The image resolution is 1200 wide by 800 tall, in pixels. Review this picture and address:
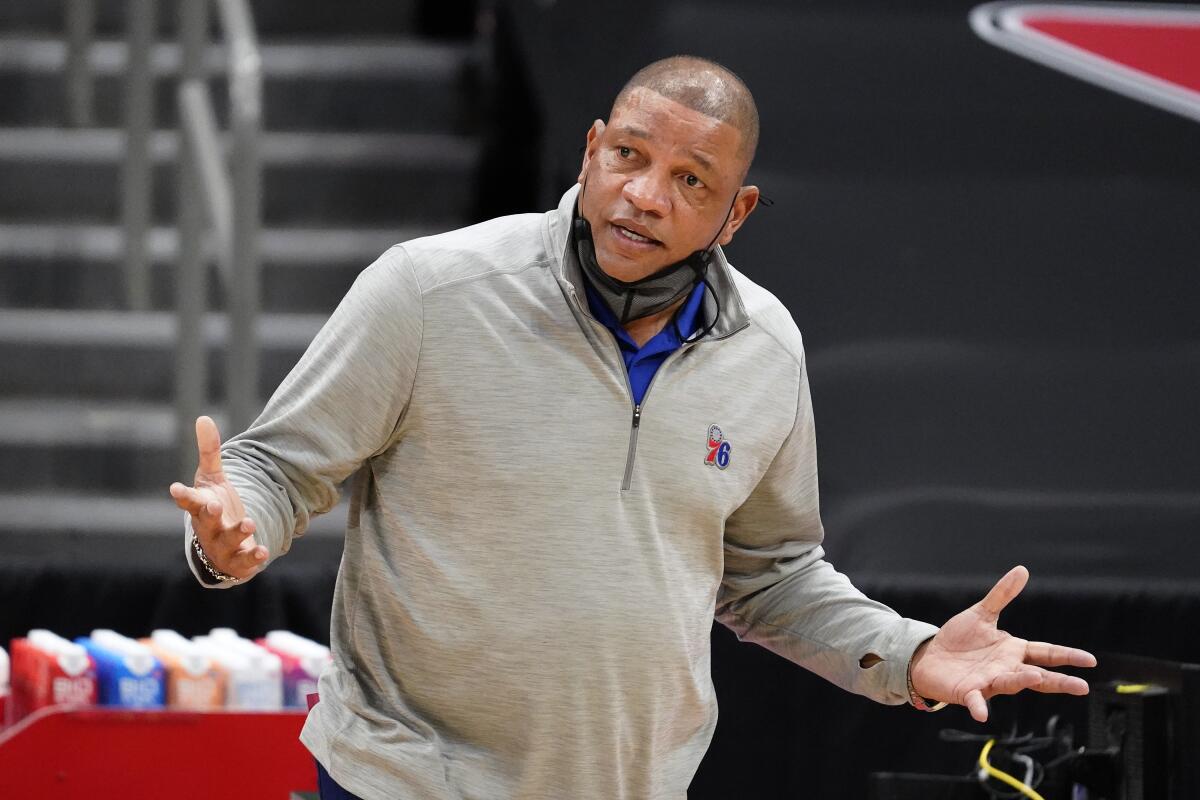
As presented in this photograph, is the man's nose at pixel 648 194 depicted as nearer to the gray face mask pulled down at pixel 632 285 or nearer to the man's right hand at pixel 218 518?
the gray face mask pulled down at pixel 632 285

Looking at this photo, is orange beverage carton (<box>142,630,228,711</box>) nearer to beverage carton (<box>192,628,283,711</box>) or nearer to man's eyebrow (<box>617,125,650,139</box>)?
beverage carton (<box>192,628,283,711</box>)

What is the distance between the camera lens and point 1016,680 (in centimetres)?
224

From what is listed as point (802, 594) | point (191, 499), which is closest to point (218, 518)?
point (191, 499)

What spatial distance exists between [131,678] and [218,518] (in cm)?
157

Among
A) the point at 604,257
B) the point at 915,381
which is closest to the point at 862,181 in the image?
the point at 915,381

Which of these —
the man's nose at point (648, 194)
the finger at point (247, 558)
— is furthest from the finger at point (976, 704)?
the finger at point (247, 558)

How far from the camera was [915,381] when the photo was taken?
4871 mm

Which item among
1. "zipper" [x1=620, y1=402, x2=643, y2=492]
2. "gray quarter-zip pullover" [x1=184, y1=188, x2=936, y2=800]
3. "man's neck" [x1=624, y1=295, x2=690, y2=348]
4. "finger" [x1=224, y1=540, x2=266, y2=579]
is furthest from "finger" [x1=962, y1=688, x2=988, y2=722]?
"finger" [x1=224, y1=540, x2=266, y2=579]

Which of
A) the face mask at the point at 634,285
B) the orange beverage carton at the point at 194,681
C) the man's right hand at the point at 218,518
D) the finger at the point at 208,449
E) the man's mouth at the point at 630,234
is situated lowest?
the orange beverage carton at the point at 194,681

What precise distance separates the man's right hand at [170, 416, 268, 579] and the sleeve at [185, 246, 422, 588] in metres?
0.12

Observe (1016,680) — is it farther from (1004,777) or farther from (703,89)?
(1004,777)

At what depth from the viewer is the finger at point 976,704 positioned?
2.16 metres

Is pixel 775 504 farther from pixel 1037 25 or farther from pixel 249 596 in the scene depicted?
pixel 1037 25

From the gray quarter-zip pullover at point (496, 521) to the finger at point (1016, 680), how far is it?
38 cm
